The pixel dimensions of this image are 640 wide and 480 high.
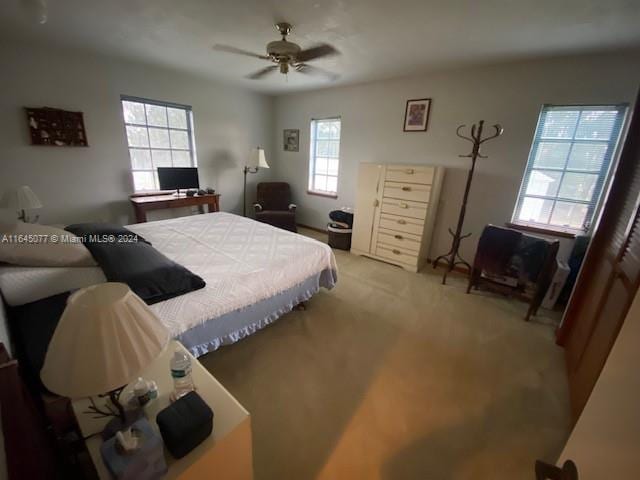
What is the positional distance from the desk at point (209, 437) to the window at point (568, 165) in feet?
11.0

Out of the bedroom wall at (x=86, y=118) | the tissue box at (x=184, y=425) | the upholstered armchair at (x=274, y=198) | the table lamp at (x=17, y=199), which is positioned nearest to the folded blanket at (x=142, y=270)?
the tissue box at (x=184, y=425)

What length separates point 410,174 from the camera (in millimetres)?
3150

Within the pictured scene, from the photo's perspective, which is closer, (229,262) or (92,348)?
(92,348)

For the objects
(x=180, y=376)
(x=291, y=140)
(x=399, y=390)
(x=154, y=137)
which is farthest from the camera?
(x=291, y=140)

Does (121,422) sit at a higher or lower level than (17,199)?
lower

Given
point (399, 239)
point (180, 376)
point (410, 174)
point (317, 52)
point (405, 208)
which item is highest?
point (317, 52)

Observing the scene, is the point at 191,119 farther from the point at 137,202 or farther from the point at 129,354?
the point at 129,354

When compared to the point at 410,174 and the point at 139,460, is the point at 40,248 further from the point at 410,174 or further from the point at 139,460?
the point at 410,174

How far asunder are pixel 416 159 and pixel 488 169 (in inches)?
33.5

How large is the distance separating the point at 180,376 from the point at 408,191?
9.77ft

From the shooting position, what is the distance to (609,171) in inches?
96.1

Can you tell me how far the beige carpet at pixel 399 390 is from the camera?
4.25 feet

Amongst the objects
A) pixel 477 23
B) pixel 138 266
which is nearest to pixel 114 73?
pixel 138 266

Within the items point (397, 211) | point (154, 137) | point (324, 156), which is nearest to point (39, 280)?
point (154, 137)
